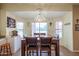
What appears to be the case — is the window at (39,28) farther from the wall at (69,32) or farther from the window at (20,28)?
the wall at (69,32)

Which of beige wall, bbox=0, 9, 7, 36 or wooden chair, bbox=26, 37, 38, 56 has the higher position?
beige wall, bbox=0, 9, 7, 36

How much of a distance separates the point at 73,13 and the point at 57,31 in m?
2.87

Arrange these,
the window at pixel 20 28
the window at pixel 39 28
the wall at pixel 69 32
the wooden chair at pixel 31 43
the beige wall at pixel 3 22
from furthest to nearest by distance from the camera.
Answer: the window at pixel 39 28 → the window at pixel 20 28 → the wall at pixel 69 32 → the beige wall at pixel 3 22 → the wooden chair at pixel 31 43

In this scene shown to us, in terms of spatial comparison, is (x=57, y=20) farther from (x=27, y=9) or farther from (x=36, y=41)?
(x=36, y=41)

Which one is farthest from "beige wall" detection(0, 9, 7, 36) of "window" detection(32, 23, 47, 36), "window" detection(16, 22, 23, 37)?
"window" detection(32, 23, 47, 36)

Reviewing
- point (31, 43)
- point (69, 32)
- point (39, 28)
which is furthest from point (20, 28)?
point (31, 43)

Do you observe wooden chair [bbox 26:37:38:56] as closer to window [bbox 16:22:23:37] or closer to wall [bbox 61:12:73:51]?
wall [bbox 61:12:73:51]

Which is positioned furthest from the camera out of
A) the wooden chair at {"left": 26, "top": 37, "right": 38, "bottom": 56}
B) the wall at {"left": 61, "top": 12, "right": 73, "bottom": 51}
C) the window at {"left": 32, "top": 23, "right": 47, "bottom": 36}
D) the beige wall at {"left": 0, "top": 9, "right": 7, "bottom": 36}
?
the window at {"left": 32, "top": 23, "right": 47, "bottom": 36}

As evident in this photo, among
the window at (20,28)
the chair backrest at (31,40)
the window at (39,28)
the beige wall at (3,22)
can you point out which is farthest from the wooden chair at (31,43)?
the window at (39,28)

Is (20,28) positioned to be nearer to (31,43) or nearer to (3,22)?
(3,22)

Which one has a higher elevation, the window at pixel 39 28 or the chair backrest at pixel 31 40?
the window at pixel 39 28

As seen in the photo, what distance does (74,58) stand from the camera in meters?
1.63

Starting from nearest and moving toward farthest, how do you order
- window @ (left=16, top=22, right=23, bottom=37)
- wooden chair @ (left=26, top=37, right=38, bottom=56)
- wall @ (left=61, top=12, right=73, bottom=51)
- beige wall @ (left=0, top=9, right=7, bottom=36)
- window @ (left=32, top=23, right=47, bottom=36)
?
wooden chair @ (left=26, top=37, right=38, bottom=56) → beige wall @ (left=0, top=9, right=7, bottom=36) → wall @ (left=61, top=12, right=73, bottom=51) → window @ (left=16, top=22, right=23, bottom=37) → window @ (left=32, top=23, right=47, bottom=36)

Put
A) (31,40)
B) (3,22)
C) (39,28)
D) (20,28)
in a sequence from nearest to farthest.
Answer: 1. (31,40)
2. (3,22)
3. (20,28)
4. (39,28)
